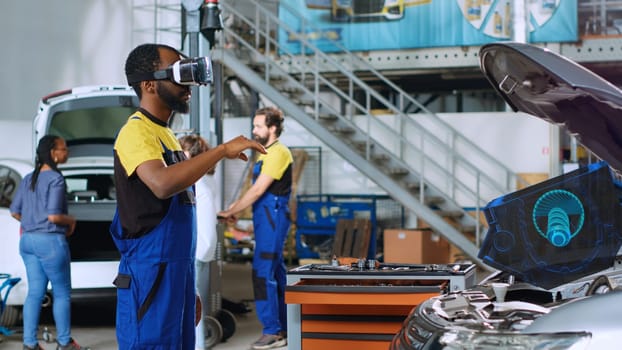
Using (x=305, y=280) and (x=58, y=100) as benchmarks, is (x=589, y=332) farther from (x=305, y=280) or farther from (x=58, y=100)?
(x=58, y=100)

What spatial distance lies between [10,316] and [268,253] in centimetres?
253

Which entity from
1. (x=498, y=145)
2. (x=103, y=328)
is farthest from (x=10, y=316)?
(x=498, y=145)

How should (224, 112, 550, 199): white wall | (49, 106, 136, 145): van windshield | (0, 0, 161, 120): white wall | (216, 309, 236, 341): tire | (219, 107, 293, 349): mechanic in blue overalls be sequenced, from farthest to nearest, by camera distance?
(224, 112, 550, 199): white wall
(0, 0, 161, 120): white wall
(49, 106, 136, 145): van windshield
(216, 309, 236, 341): tire
(219, 107, 293, 349): mechanic in blue overalls

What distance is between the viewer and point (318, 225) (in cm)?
1208

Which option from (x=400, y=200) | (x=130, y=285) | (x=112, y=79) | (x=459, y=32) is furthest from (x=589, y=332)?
(x=459, y=32)

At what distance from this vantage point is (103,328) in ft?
23.1

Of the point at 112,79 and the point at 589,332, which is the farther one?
the point at 112,79

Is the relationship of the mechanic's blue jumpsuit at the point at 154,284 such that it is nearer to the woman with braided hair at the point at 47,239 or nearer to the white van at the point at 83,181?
the woman with braided hair at the point at 47,239

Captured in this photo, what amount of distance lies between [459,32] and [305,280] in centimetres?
915

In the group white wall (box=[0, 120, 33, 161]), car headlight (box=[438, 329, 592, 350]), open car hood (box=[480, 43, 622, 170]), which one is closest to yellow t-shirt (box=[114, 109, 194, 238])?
car headlight (box=[438, 329, 592, 350])

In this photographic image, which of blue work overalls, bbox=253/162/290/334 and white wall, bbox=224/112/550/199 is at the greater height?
white wall, bbox=224/112/550/199

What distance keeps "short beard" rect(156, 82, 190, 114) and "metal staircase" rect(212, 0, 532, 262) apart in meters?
7.00

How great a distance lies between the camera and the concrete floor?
6.32 meters

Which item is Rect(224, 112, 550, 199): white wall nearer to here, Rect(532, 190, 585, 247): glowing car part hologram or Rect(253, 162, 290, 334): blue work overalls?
Rect(253, 162, 290, 334): blue work overalls
